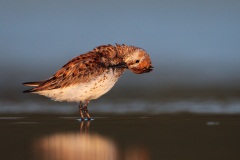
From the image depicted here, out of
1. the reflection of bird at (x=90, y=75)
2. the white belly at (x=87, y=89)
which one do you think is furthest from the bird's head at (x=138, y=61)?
the white belly at (x=87, y=89)

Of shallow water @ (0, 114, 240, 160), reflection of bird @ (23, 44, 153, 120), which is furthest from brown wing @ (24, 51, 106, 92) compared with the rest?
shallow water @ (0, 114, 240, 160)

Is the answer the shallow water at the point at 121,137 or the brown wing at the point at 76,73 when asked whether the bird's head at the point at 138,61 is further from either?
the shallow water at the point at 121,137

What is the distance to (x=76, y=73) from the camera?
11.9 m

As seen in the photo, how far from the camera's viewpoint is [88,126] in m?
10.8

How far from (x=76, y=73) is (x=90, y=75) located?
241mm

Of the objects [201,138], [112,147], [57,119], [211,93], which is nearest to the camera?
[112,147]

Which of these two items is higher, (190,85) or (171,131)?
(190,85)

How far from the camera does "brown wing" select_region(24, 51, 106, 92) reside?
11.8 metres

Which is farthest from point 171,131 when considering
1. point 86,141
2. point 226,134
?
point 86,141

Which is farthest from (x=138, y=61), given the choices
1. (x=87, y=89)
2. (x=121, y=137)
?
(x=121, y=137)

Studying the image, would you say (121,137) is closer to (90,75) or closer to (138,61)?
(90,75)

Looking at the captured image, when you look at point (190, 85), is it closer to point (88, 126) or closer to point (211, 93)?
point (211, 93)

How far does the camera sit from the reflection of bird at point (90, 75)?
11828 millimetres

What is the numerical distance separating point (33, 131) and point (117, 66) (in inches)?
94.8
